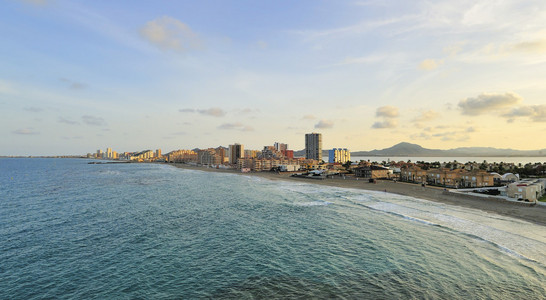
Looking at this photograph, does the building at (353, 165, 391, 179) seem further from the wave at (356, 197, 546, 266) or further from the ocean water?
the ocean water

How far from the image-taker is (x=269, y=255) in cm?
2394

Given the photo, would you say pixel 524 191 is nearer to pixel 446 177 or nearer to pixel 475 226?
pixel 475 226

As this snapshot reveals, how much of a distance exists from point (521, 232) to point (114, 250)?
47599 millimetres

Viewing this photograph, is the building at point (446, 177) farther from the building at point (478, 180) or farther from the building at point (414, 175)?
the building at point (414, 175)

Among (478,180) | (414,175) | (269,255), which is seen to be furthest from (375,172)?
(269,255)

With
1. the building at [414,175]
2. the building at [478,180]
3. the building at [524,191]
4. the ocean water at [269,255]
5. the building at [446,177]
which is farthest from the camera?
the building at [414,175]

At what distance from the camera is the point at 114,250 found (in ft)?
81.5

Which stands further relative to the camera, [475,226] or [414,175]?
[414,175]

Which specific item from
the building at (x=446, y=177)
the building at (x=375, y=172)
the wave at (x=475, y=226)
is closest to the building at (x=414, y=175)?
the building at (x=446, y=177)

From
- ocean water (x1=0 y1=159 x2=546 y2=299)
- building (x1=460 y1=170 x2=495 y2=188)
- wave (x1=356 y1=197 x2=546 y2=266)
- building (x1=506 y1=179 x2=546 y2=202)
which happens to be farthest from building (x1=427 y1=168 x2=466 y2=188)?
ocean water (x1=0 y1=159 x2=546 y2=299)

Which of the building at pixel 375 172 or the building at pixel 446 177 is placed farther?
the building at pixel 375 172

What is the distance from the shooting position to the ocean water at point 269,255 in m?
17.8

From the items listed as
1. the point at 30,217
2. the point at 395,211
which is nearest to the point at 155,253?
the point at 30,217

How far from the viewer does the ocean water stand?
17750mm
